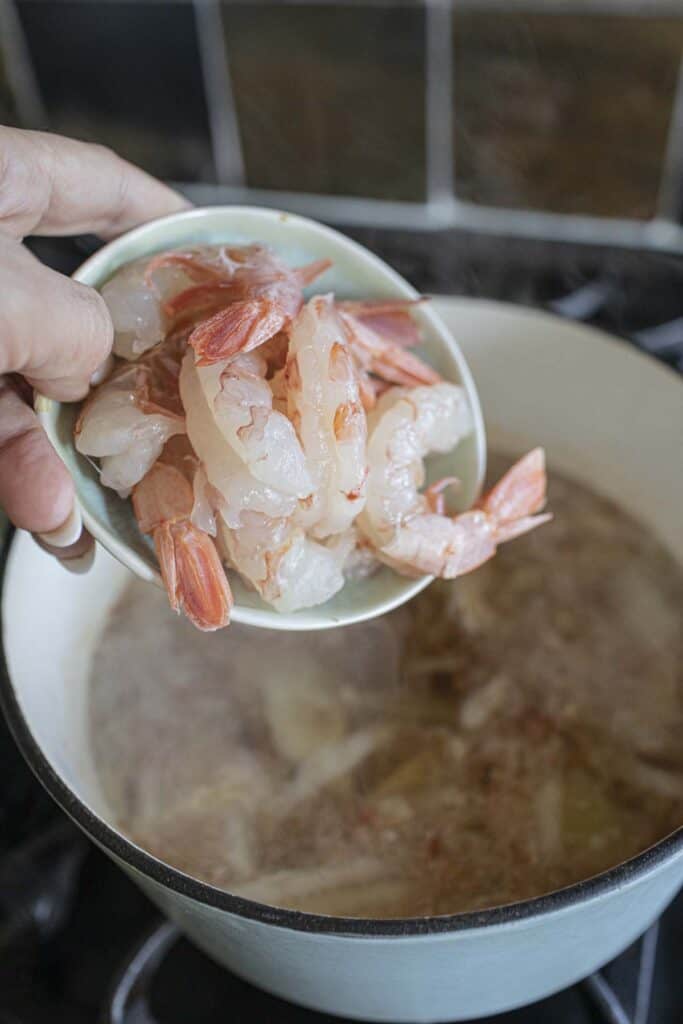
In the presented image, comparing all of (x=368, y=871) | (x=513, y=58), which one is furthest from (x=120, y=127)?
(x=368, y=871)

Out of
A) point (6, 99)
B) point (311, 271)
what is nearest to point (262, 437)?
point (311, 271)

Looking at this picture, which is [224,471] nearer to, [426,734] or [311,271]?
[311,271]

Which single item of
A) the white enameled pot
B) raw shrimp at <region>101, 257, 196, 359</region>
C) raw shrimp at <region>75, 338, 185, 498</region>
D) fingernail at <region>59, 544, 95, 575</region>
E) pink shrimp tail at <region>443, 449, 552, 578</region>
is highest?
raw shrimp at <region>101, 257, 196, 359</region>

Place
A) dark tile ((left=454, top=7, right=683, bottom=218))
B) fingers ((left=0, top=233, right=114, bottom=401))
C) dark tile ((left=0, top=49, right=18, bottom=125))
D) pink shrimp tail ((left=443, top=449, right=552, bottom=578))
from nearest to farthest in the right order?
fingers ((left=0, top=233, right=114, bottom=401)), pink shrimp tail ((left=443, top=449, right=552, bottom=578)), dark tile ((left=454, top=7, right=683, bottom=218)), dark tile ((left=0, top=49, right=18, bottom=125))

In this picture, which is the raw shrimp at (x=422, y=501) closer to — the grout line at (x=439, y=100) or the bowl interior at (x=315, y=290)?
the bowl interior at (x=315, y=290)

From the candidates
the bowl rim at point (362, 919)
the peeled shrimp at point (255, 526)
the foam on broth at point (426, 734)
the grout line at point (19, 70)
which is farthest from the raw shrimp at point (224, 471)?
the grout line at point (19, 70)

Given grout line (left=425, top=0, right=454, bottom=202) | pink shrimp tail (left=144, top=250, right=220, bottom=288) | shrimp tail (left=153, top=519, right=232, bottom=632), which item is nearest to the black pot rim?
shrimp tail (left=153, top=519, right=232, bottom=632)

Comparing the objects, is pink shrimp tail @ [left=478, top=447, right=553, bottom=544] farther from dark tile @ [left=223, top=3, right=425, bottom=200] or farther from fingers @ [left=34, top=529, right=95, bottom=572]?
dark tile @ [left=223, top=3, right=425, bottom=200]

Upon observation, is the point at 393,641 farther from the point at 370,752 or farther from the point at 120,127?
the point at 120,127
